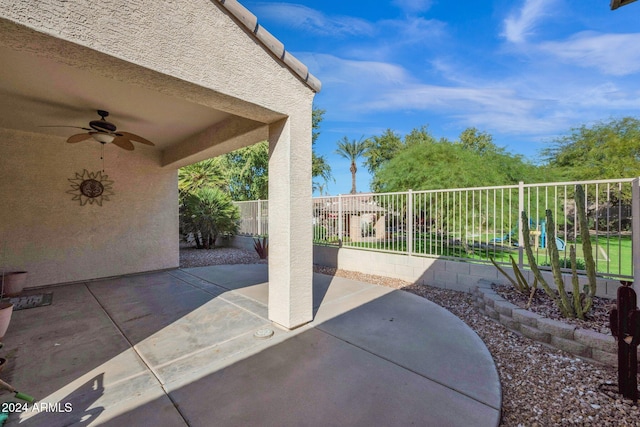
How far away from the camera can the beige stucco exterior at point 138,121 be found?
6.29 ft

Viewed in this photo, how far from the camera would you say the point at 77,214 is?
576 centimetres

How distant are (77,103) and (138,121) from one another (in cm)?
85

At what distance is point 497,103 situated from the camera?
700 inches

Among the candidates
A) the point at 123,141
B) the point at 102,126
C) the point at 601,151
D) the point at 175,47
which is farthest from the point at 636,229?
the point at 601,151

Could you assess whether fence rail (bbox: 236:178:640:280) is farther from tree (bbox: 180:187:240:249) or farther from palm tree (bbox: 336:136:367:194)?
palm tree (bbox: 336:136:367:194)

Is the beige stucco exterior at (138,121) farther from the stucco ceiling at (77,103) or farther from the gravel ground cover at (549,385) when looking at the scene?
the gravel ground cover at (549,385)

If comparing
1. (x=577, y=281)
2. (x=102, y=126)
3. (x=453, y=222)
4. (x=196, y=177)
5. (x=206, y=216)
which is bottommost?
(x=577, y=281)

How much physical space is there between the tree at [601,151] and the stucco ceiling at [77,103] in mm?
18168

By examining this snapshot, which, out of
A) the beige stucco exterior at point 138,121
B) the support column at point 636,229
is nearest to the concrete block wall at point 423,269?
the support column at point 636,229

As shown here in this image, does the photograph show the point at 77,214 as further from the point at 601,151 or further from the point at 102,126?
the point at 601,151

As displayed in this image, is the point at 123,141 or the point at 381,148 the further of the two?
the point at 381,148

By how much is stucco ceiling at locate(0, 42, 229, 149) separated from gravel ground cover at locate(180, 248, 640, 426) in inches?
184

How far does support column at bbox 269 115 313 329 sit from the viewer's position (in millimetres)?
3207

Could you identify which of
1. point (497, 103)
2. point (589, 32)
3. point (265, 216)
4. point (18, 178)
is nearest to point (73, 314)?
point (18, 178)
